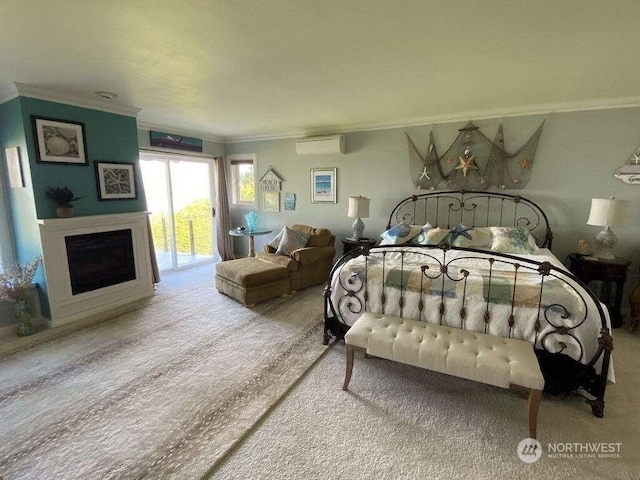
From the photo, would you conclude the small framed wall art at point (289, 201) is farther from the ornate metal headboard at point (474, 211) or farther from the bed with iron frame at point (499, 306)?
the bed with iron frame at point (499, 306)

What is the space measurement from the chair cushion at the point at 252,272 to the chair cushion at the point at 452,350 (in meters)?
1.83

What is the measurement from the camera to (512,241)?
11.6 feet

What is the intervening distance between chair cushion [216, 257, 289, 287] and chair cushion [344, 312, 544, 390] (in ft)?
6.02

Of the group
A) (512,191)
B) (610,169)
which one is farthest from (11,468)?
(610,169)

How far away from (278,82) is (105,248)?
119 inches

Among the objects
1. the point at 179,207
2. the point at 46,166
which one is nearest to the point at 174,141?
the point at 179,207

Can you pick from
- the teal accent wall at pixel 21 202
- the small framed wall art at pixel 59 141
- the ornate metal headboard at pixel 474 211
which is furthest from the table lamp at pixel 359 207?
the teal accent wall at pixel 21 202

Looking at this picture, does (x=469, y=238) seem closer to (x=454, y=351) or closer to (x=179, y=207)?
(x=454, y=351)

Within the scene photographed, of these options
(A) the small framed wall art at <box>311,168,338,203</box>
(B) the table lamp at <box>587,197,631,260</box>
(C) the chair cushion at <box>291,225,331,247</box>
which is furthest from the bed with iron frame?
(A) the small framed wall art at <box>311,168,338,203</box>

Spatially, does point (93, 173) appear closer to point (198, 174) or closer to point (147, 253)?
point (147, 253)

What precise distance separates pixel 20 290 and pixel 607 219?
6.15 meters

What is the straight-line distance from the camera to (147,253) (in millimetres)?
4375

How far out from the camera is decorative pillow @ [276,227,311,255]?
4640 mm

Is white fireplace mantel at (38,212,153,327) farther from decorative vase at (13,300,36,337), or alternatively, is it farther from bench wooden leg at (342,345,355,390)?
bench wooden leg at (342,345,355,390)
